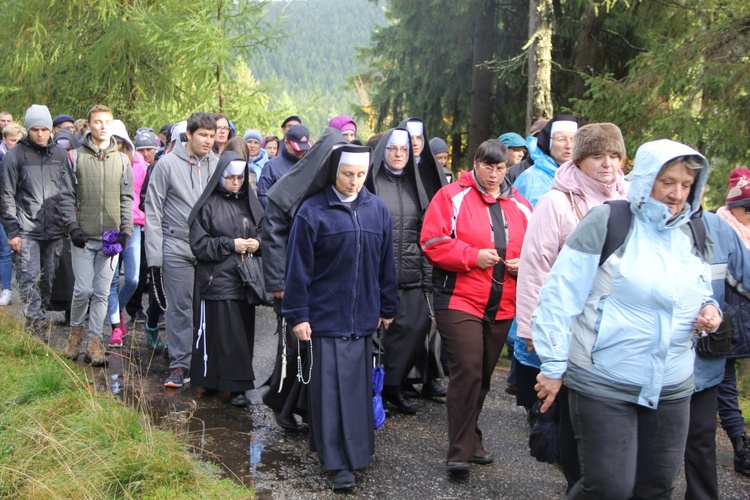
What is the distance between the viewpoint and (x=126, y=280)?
319 inches

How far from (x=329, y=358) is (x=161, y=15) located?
40.8 feet

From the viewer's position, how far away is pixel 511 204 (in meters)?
5.54

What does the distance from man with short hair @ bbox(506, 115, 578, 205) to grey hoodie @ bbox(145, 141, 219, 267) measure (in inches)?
120

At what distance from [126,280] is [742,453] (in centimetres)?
596

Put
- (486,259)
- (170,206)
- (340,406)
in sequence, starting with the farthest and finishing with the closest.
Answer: (170,206) < (486,259) < (340,406)

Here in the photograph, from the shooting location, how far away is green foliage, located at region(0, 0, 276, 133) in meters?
14.0

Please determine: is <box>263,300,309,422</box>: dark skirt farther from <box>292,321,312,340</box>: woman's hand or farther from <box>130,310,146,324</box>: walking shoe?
<box>130,310,146,324</box>: walking shoe

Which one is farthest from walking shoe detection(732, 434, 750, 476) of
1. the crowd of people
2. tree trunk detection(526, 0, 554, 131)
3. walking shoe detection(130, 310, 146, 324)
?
walking shoe detection(130, 310, 146, 324)

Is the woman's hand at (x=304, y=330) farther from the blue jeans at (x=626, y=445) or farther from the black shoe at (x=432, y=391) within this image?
the black shoe at (x=432, y=391)

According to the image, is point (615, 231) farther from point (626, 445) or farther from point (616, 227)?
point (626, 445)

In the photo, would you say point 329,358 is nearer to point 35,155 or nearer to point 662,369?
point 662,369

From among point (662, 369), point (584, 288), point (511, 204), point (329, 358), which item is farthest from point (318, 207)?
point (662, 369)

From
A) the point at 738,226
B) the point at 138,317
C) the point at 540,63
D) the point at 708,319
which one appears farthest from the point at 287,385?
the point at 540,63

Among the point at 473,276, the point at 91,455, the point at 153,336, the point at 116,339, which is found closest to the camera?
the point at 91,455
